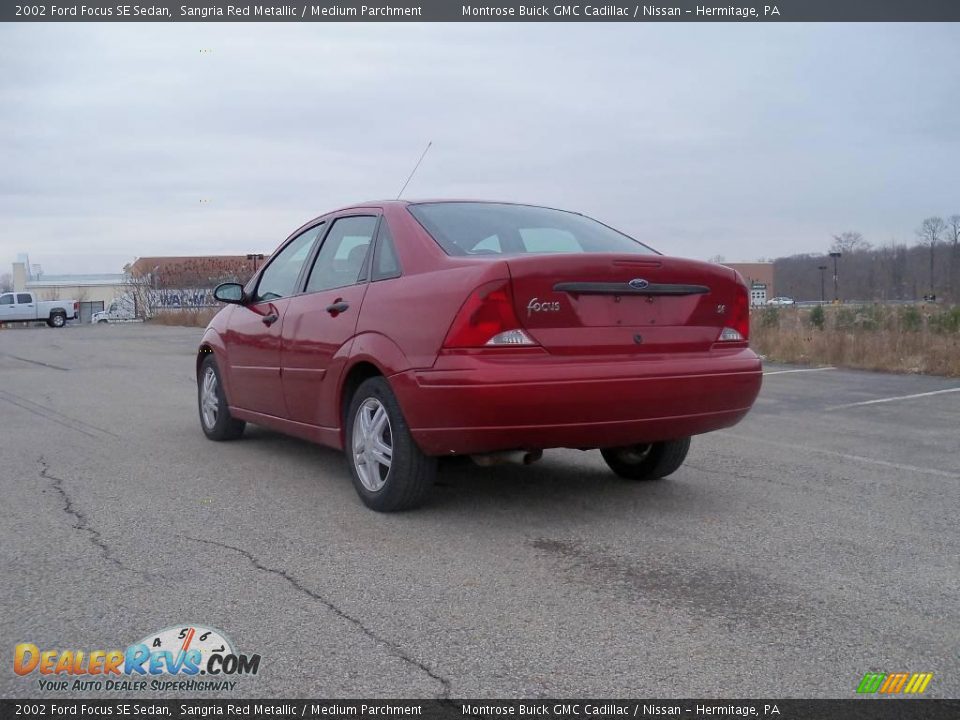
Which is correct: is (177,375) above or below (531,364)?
below

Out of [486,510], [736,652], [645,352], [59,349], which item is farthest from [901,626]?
[59,349]

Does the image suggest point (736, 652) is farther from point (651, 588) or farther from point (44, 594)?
point (44, 594)

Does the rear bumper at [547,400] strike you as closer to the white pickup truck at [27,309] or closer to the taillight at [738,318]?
the taillight at [738,318]

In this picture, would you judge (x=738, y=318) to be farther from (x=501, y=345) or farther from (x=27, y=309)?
(x=27, y=309)

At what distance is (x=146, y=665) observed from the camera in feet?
9.52

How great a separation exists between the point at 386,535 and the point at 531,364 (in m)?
1.06

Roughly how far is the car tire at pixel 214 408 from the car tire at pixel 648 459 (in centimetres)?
296

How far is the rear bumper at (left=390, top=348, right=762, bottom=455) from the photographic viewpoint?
13.4 ft

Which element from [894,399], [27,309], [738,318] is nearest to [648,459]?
[738,318]

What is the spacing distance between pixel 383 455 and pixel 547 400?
3.39 feet

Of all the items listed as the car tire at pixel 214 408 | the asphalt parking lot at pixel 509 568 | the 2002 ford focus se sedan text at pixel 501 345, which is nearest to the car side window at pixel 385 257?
the 2002 ford focus se sedan text at pixel 501 345

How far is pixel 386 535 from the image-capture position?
4.36m

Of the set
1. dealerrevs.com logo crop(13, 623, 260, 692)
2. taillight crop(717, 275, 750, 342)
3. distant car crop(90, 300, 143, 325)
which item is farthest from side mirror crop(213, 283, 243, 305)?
distant car crop(90, 300, 143, 325)

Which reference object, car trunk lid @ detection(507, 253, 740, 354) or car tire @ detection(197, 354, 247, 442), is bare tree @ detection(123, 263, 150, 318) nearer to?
car tire @ detection(197, 354, 247, 442)
